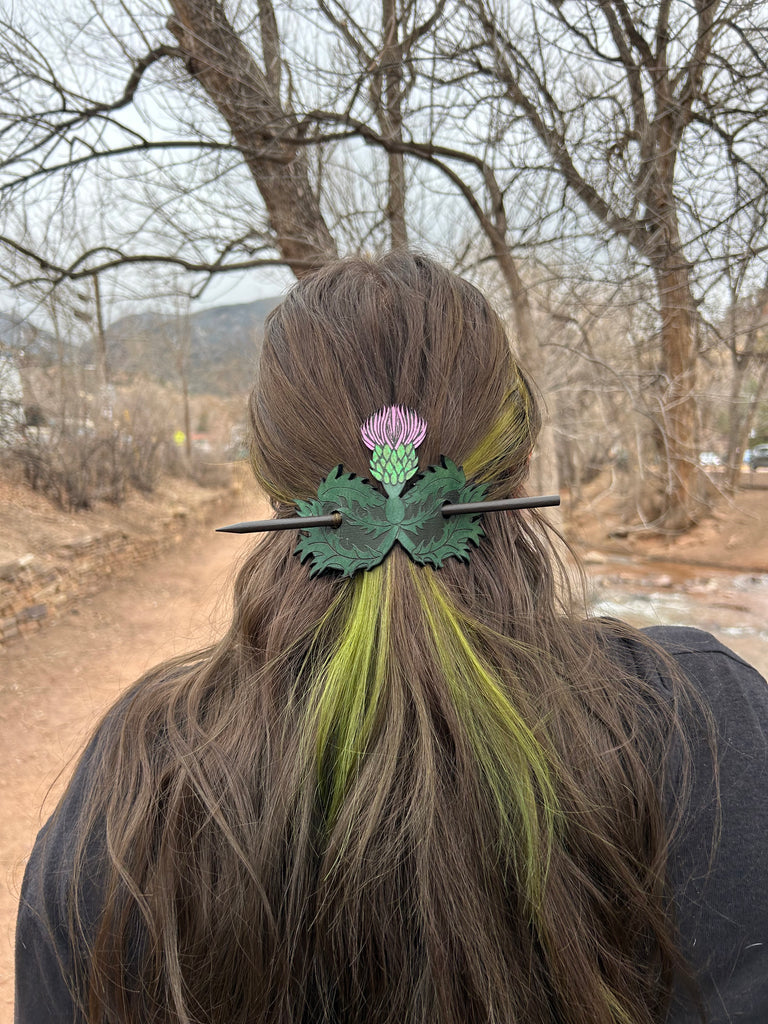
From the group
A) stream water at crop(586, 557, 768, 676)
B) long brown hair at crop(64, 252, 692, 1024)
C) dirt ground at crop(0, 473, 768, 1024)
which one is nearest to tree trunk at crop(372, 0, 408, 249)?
dirt ground at crop(0, 473, 768, 1024)

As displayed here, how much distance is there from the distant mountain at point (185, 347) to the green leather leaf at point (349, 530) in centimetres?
1254

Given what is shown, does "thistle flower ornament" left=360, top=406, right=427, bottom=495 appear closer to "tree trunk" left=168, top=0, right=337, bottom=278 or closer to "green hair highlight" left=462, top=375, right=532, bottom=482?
"green hair highlight" left=462, top=375, right=532, bottom=482

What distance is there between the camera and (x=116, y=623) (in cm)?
768

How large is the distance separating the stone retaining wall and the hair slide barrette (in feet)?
21.2

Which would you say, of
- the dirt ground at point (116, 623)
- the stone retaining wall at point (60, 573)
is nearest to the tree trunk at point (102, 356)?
the dirt ground at point (116, 623)

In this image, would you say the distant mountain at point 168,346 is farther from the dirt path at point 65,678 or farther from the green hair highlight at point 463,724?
the green hair highlight at point 463,724

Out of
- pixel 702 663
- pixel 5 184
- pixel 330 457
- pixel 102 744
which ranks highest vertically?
pixel 5 184

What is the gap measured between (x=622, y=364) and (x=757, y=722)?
775cm

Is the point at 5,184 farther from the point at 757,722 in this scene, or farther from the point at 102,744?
the point at 757,722

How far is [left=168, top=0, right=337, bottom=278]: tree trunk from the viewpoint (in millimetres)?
5625

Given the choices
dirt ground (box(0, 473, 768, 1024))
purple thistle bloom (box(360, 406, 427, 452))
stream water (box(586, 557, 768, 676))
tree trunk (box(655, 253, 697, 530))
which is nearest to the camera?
purple thistle bloom (box(360, 406, 427, 452))

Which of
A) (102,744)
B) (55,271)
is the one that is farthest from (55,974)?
(55,271)

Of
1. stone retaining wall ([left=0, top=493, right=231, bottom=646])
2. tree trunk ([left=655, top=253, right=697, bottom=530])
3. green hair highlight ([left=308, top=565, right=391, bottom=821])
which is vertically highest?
tree trunk ([left=655, top=253, right=697, bottom=530])

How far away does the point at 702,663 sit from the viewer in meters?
0.92
